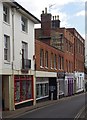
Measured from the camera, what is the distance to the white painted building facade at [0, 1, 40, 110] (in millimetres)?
27469

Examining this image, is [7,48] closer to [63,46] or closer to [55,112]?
[55,112]

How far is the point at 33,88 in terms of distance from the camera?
115 feet

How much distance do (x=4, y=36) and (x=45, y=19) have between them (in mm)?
24025

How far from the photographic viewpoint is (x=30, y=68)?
111ft

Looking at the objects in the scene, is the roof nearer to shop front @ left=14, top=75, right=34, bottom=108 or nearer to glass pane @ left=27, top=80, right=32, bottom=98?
shop front @ left=14, top=75, right=34, bottom=108

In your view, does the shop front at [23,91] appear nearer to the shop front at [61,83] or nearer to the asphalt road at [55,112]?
the asphalt road at [55,112]

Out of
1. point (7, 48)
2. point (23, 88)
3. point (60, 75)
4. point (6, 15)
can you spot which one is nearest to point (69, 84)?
point (60, 75)

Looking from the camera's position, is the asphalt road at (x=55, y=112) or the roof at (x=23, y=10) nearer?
the asphalt road at (x=55, y=112)

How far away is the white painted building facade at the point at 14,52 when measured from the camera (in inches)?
1081

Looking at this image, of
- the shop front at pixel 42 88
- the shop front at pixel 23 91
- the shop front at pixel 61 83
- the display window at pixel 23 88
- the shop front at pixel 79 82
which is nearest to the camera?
the shop front at pixel 23 91

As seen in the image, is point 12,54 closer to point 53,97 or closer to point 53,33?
point 53,97

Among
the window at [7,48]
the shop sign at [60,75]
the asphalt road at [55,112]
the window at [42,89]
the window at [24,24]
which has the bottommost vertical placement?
the asphalt road at [55,112]

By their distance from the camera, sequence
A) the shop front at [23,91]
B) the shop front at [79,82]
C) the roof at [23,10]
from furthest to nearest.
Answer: the shop front at [79,82]
the shop front at [23,91]
the roof at [23,10]

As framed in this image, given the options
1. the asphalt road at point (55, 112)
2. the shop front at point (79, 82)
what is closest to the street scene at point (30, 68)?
the asphalt road at point (55, 112)
